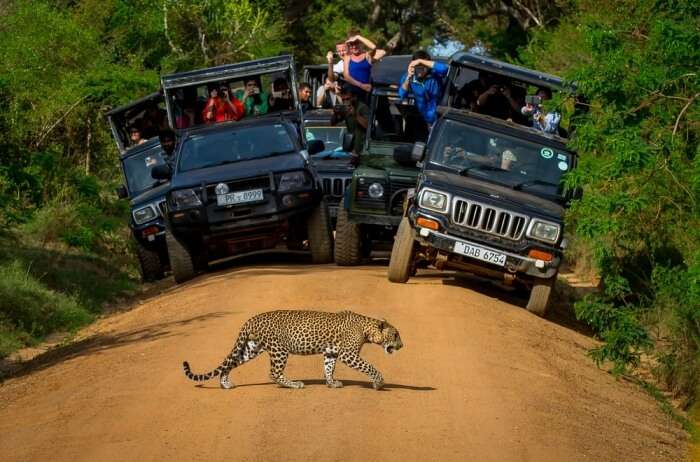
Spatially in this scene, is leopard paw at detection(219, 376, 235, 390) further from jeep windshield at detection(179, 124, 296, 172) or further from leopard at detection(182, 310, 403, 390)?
jeep windshield at detection(179, 124, 296, 172)

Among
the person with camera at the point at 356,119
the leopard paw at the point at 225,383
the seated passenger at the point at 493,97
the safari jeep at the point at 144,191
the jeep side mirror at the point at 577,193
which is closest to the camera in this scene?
the leopard paw at the point at 225,383

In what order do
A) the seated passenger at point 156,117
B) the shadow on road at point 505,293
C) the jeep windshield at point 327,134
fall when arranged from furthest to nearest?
the seated passenger at point 156,117
the jeep windshield at point 327,134
the shadow on road at point 505,293

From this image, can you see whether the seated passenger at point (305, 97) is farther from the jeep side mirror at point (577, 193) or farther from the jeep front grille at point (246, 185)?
the jeep side mirror at point (577, 193)

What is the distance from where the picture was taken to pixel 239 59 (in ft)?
117

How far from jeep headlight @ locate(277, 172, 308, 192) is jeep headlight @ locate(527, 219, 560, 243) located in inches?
136

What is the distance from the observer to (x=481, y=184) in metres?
15.3

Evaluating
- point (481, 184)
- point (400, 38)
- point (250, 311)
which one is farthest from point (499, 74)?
point (400, 38)

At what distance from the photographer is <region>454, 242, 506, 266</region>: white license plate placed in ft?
48.4

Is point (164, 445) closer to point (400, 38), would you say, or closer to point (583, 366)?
point (583, 366)

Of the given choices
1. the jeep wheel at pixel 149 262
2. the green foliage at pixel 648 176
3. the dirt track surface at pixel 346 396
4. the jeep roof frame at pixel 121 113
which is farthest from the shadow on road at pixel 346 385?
the jeep roof frame at pixel 121 113

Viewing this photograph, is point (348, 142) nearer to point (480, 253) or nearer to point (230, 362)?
point (480, 253)

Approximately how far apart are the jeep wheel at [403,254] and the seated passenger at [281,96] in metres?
5.01

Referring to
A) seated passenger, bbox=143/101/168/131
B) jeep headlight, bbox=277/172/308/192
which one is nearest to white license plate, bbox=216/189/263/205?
jeep headlight, bbox=277/172/308/192

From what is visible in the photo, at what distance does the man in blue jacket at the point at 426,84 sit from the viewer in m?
17.7
